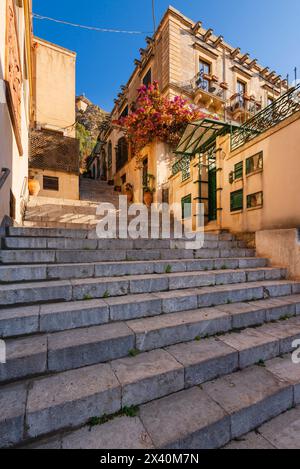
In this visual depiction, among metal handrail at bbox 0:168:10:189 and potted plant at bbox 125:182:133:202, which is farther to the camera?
potted plant at bbox 125:182:133:202

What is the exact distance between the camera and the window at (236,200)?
596cm

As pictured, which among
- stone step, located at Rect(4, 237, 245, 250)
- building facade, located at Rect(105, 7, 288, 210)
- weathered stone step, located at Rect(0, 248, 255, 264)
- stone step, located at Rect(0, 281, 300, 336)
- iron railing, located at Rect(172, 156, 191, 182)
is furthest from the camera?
building facade, located at Rect(105, 7, 288, 210)

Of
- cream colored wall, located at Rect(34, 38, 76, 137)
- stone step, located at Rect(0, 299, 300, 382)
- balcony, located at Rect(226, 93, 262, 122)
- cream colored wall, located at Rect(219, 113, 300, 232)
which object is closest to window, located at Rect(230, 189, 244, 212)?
cream colored wall, located at Rect(219, 113, 300, 232)

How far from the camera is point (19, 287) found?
8.50 feet

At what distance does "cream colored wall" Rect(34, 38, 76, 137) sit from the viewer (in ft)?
41.9

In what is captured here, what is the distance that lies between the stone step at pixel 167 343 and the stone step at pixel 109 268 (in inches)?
40.5

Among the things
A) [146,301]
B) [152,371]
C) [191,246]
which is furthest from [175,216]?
[152,371]

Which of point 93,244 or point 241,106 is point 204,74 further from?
point 93,244

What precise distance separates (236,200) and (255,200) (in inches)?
27.0

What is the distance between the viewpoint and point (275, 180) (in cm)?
494

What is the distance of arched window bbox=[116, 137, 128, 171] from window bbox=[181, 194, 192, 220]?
25.0 feet

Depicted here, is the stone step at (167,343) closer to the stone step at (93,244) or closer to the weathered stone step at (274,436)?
the weathered stone step at (274,436)

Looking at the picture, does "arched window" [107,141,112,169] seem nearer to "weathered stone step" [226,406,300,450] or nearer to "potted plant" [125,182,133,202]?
"potted plant" [125,182,133,202]

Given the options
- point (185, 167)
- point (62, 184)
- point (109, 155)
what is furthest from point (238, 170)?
point (109, 155)
